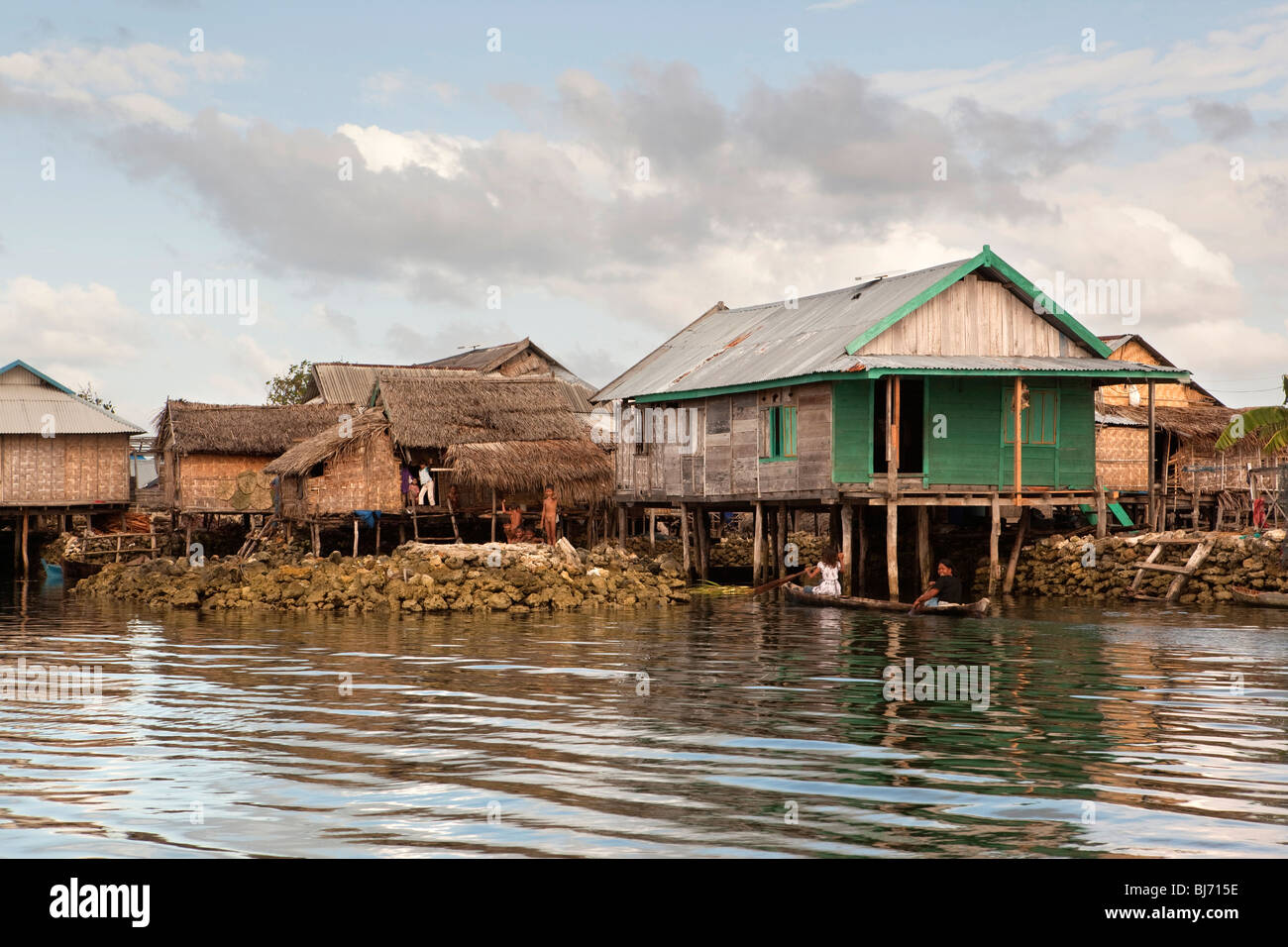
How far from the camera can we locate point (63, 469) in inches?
1806

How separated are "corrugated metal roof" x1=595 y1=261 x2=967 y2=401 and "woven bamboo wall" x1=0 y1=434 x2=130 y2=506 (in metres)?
20.7

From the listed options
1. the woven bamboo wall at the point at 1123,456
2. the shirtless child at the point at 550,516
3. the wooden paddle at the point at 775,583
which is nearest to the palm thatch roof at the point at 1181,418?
the woven bamboo wall at the point at 1123,456

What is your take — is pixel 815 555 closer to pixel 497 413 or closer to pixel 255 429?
pixel 497 413

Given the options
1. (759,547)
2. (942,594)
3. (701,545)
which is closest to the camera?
(942,594)

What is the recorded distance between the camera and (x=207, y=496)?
44188mm

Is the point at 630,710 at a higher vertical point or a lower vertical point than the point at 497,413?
lower

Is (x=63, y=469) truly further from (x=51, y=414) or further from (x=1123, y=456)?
(x=1123, y=456)

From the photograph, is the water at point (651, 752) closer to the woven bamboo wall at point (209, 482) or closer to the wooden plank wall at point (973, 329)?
the wooden plank wall at point (973, 329)

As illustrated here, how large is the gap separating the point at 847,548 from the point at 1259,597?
24.1 feet

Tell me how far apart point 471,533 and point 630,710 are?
1068 inches

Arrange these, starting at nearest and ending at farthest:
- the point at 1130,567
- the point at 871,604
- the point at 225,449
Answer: the point at 871,604 < the point at 1130,567 < the point at 225,449

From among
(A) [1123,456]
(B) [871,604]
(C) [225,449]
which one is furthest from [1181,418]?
(C) [225,449]

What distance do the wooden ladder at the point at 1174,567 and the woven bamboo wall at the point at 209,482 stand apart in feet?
88.6
